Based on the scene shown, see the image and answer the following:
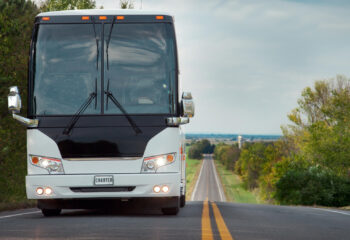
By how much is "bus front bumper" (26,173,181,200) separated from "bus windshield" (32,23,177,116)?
116cm

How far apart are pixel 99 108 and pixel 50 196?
1781 millimetres

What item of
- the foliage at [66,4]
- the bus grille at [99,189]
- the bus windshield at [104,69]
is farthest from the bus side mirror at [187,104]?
the foliage at [66,4]

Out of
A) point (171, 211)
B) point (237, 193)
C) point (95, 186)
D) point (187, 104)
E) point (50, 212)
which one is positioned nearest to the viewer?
point (187, 104)

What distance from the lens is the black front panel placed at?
403 inches

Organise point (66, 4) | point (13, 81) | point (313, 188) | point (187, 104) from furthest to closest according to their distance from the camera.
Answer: point (313, 188), point (66, 4), point (13, 81), point (187, 104)

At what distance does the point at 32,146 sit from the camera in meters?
10.3

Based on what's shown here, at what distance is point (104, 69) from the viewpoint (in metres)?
10.5

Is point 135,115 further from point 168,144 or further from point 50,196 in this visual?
point 50,196

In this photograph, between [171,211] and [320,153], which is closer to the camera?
[171,211]

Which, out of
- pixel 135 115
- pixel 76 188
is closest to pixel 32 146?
pixel 76 188

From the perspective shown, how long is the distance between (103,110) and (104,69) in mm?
765

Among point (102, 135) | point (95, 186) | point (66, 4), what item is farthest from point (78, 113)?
point (66, 4)

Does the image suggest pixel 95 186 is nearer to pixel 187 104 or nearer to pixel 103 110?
pixel 103 110

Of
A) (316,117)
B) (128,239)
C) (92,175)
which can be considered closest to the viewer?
(128,239)
